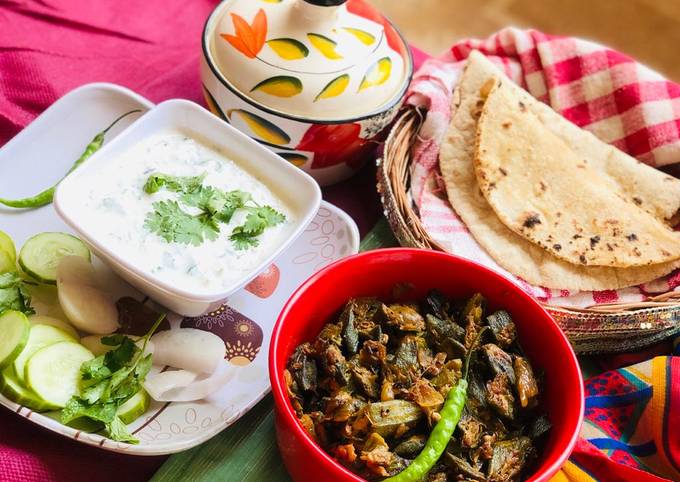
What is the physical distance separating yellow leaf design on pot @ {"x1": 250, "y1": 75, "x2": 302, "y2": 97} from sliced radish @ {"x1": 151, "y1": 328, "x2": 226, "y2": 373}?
60 cm

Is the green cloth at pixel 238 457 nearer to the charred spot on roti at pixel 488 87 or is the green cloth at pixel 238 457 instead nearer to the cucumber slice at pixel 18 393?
the cucumber slice at pixel 18 393

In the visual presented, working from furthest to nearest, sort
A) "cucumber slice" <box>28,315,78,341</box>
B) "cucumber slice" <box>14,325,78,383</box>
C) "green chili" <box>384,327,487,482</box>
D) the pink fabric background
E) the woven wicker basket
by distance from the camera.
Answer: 1. the pink fabric background
2. the woven wicker basket
3. "cucumber slice" <box>28,315,78,341</box>
4. "cucumber slice" <box>14,325,78,383</box>
5. "green chili" <box>384,327,487,482</box>

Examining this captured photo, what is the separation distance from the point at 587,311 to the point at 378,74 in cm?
75

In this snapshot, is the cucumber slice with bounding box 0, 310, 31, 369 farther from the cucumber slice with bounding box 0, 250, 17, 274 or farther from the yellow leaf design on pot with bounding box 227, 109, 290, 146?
the yellow leaf design on pot with bounding box 227, 109, 290, 146

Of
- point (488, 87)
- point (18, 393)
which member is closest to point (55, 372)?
point (18, 393)

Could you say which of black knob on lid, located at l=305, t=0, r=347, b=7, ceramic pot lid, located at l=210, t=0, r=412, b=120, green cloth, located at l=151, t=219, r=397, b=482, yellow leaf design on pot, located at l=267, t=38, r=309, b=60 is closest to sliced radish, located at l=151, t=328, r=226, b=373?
green cloth, located at l=151, t=219, r=397, b=482

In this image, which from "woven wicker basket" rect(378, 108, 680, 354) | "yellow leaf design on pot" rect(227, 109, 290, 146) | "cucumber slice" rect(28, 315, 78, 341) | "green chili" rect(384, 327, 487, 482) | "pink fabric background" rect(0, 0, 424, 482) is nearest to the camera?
"green chili" rect(384, 327, 487, 482)

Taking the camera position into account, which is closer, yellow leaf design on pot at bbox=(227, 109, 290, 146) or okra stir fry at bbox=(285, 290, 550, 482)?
okra stir fry at bbox=(285, 290, 550, 482)

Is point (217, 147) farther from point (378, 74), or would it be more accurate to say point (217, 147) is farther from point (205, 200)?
point (378, 74)

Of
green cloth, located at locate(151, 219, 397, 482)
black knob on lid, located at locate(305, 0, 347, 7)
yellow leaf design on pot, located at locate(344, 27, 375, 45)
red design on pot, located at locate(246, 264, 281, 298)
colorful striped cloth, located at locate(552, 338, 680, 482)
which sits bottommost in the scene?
green cloth, located at locate(151, 219, 397, 482)

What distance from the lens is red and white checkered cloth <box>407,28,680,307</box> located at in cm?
181

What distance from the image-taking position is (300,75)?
5.48ft

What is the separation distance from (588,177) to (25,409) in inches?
57.1

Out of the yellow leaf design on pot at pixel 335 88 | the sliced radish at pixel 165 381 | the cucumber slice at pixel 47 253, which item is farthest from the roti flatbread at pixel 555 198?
the cucumber slice at pixel 47 253
